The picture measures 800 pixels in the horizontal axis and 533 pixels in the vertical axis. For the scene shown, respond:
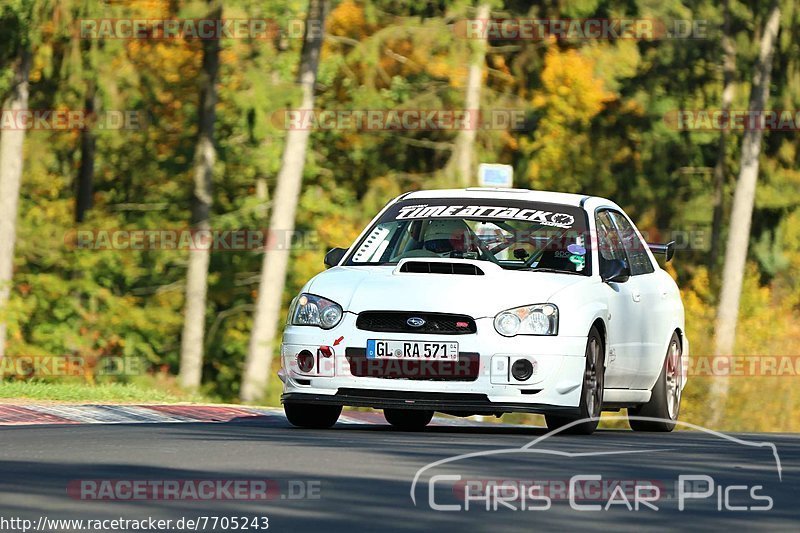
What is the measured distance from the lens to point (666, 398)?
14797 millimetres

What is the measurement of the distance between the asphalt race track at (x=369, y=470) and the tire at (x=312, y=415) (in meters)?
0.14

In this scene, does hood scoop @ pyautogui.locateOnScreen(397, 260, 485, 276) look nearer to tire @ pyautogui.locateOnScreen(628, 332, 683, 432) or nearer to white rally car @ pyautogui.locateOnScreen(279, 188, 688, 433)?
white rally car @ pyautogui.locateOnScreen(279, 188, 688, 433)

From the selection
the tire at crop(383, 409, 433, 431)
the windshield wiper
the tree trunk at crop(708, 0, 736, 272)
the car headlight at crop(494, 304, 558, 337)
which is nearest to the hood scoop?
the windshield wiper

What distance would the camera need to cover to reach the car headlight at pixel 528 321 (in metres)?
12.2

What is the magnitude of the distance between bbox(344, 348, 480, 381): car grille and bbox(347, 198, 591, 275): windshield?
1341 mm

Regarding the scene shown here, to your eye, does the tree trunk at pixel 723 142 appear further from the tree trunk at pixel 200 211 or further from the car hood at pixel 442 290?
the car hood at pixel 442 290

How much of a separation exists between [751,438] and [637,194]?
38.3 meters

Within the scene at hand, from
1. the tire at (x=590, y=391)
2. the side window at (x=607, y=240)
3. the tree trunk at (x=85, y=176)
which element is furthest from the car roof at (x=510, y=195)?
the tree trunk at (x=85, y=176)

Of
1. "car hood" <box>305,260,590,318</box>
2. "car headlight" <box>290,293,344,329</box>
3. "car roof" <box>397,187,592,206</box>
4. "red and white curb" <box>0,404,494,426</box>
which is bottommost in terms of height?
"red and white curb" <box>0,404,494,426</box>

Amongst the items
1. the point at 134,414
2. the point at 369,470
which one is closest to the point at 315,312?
the point at 134,414

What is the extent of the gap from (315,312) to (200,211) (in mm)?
25408

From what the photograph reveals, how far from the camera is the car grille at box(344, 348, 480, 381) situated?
12.2m

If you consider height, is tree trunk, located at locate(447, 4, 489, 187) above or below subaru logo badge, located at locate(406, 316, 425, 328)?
above

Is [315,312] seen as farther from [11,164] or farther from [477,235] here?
[11,164]
